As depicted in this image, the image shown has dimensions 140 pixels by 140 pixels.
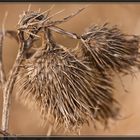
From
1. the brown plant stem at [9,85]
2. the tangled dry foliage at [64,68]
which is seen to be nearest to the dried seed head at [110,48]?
the tangled dry foliage at [64,68]

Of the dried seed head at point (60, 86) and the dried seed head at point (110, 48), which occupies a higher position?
the dried seed head at point (110, 48)

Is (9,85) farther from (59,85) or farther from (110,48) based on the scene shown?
(110,48)

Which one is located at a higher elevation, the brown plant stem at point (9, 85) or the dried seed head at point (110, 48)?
the dried seed head at point (110, 48)

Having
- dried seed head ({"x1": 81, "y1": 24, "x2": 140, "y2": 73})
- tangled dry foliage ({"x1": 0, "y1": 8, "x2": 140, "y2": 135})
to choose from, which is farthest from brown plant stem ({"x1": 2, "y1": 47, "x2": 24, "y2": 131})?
dried seed head ({"x1": 81, "y1": 24, "x2": 140, "y2": 73})

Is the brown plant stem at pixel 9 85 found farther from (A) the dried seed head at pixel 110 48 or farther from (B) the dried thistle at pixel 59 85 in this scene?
(A) the dried seed head at pixel 110 48

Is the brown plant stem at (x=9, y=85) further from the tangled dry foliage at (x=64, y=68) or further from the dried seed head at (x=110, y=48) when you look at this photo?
the dried seed head at (x=110, y=48)

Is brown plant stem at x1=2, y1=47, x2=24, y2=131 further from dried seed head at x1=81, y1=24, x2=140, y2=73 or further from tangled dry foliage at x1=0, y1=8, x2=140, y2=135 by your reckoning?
dried seed head at x1=81, y1=24, x2=140, y2=73
